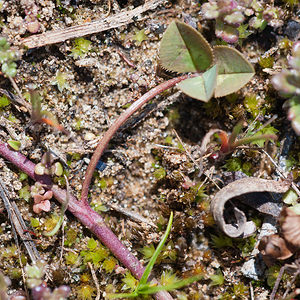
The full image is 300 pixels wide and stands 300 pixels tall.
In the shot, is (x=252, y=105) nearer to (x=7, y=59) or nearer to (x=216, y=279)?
(x=216, y=279)

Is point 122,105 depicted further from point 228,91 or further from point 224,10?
point 224,10

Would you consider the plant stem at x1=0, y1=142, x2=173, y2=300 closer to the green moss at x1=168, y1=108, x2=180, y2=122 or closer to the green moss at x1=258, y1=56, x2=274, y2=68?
the green moss at x1=168, y1=108, x2=180, y2=122

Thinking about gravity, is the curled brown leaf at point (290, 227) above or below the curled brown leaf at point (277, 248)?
above

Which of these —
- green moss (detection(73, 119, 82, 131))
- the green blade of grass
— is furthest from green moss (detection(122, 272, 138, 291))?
green moss (detection(73, 119, 82, 131))

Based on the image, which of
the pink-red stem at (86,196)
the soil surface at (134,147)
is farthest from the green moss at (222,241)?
the pink-red stem at (86,196)

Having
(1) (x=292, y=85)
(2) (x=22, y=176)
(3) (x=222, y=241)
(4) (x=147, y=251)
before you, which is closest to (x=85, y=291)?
(4) (x=147, y=251)

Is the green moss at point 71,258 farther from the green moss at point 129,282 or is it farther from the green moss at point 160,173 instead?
the green moss at point 160,173

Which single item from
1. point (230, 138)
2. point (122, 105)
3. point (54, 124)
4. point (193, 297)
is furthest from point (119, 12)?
point (193, 297)
